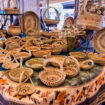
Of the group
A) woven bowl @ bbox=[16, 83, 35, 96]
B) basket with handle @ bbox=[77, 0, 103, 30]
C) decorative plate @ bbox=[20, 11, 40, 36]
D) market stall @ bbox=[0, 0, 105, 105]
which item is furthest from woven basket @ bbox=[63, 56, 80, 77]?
decorative plate @ bbox=[20, 11, 40, 36]

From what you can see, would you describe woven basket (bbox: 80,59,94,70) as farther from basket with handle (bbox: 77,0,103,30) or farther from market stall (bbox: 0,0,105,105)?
basket with handle (bbox: 77,0,103,30)

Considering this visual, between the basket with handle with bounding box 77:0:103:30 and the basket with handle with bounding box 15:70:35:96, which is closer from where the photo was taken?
the basket with handle with bounding box 15:70:35:96

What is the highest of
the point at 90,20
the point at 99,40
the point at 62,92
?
the point at 90,20

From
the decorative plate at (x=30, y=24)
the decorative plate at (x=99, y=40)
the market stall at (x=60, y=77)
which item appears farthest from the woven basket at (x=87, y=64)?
the decorative plate at (x=30, y=24)

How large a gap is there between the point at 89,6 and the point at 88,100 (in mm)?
1172

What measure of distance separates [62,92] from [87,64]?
1.75ft

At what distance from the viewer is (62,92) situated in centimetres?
94

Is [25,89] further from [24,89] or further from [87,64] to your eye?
[87,64]

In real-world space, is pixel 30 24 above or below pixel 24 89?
above

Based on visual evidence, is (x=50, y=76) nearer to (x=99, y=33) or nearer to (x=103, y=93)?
(x=103, y=93)

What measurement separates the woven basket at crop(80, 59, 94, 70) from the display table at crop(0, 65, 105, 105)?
0.05m

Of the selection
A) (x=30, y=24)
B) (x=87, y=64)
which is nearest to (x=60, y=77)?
(x=87, y=64)

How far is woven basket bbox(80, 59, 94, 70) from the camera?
4.12 feet

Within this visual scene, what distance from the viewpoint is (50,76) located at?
110 cm
